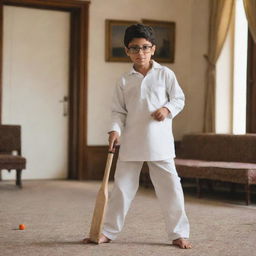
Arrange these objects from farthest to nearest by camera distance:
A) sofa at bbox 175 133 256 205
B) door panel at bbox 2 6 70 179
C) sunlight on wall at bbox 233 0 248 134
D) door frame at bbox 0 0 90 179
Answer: door frame at bbox 0 0 90 179 < door panel at bbox 2 6 70 179 < sunlight on wall at bbox 233 0 248 134 < sofa at bbox 175 133 256 205

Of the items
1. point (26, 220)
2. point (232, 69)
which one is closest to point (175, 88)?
point (26, 220)

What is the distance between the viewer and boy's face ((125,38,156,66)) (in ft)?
9.70

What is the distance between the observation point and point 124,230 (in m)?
3.53

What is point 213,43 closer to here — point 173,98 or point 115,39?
point 115,39

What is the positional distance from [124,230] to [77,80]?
3684 millimetres

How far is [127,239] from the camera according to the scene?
323cm

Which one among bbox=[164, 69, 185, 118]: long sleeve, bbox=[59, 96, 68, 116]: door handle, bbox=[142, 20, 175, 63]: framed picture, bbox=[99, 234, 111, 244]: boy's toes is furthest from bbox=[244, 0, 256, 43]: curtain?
bbox=[99, 234, 111, 244]: boy's toes

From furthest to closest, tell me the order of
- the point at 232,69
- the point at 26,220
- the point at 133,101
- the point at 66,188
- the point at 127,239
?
1. the point at 232,69
2. the point at 66,188
3. the point at 26,220
4. the point at 127,239
5. the point at 133,101

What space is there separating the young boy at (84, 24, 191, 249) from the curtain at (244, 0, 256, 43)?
3.30 m

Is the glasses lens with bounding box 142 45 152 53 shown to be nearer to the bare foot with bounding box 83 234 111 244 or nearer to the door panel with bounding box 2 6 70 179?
the bare foot with bounding box 83 234 111 244

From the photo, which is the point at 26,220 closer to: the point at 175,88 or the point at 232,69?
the point at 175,88

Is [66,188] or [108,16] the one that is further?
[108,16]

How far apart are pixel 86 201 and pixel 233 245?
7.04 ft

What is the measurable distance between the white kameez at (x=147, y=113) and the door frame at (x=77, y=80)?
12.6ft
